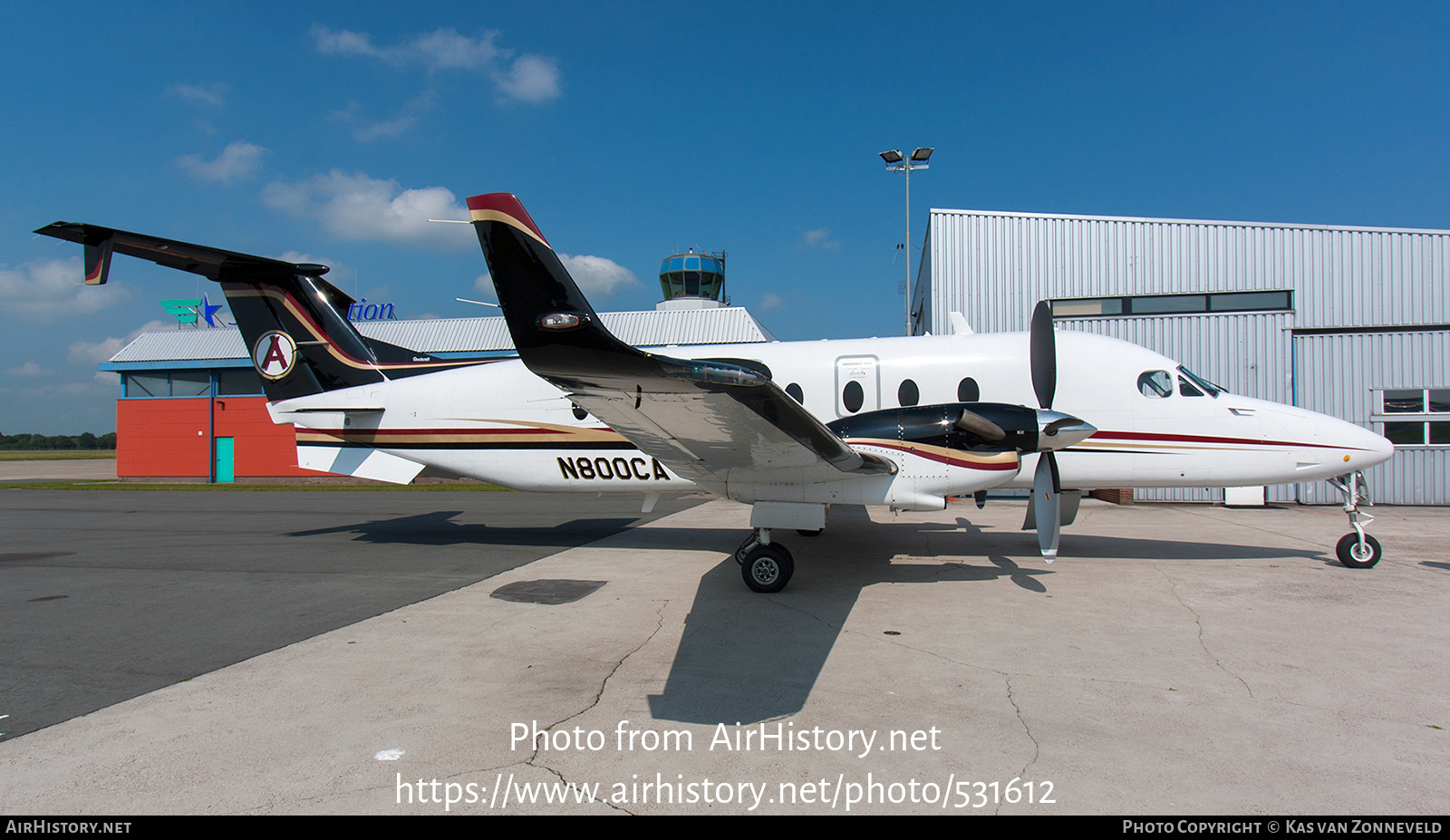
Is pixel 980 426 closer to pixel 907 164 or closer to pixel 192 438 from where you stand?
pixel 907 164

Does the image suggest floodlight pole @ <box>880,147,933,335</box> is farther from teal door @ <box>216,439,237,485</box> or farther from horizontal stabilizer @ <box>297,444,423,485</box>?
teal door @ <box>216,439,237,485</box>

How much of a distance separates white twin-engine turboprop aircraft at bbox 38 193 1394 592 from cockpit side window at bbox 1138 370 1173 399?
0.02 meters

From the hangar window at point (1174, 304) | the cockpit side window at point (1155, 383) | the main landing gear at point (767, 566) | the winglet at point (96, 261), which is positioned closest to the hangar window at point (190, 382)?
the winglet at point (96, 261)

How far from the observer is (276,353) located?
34.9 feet

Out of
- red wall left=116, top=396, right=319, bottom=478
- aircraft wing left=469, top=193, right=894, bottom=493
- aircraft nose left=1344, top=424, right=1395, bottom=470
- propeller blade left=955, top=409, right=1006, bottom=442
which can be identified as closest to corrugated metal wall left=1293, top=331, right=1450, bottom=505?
aircraft nose left=1344, top=424, right=1395, bottom=470

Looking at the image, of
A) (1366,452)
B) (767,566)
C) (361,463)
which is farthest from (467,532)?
(1366,452)

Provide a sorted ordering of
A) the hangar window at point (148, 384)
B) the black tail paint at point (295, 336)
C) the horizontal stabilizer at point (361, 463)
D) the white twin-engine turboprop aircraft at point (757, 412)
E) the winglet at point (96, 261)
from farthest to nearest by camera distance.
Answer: the hangar window at point (148, 384), the black tail paint at point (295, 336), the horizontal stabilizer at point (361, 463), the winglet at point (96, 261), the white twin-engine turboprop aircraft at point (757, 412)

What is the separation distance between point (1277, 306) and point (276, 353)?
853 inches

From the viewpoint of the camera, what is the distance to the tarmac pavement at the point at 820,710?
10.3ft

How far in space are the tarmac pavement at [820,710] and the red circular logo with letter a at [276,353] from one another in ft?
19.5

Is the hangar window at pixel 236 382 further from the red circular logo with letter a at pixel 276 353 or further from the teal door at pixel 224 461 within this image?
the red circular logo with letter a at pixel 276 353

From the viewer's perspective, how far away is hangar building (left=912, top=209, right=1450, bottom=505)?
600 inches
